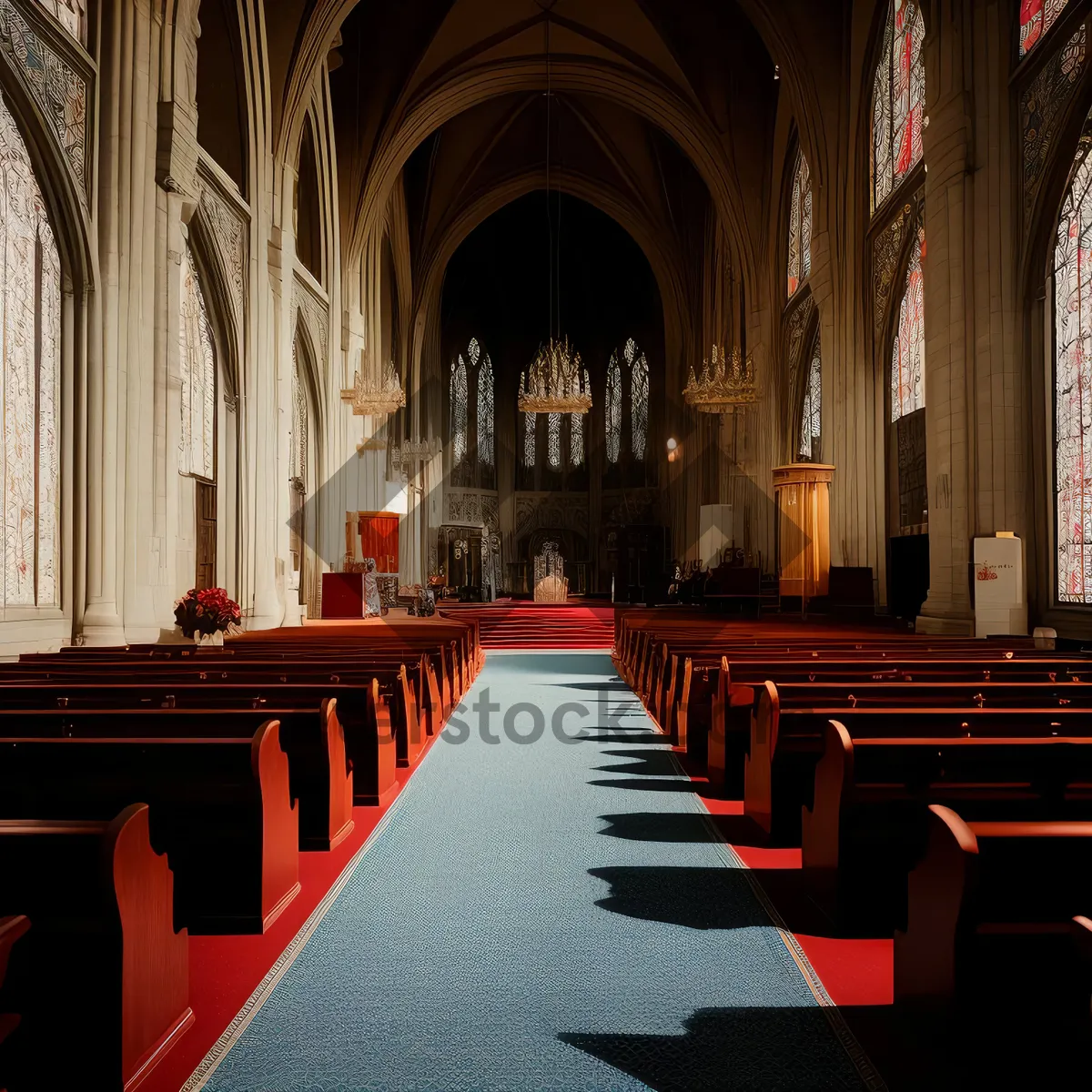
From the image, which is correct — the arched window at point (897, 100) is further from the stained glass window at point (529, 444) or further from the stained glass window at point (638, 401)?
the stained glass window at point (529, 444)

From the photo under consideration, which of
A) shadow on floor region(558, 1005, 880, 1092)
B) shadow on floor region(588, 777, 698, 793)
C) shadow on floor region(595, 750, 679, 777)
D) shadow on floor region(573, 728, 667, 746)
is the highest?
shadow on floor region(558, 1005, 880, 1092)

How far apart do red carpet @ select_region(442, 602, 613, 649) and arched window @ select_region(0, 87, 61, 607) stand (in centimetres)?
887

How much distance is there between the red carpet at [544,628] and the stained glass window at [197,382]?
6.13m

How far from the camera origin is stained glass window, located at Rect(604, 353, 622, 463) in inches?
1294

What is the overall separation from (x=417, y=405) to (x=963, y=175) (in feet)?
62.1

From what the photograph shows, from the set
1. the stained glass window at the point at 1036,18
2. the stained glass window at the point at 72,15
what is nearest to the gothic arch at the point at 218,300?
the stained glass window at the point at 72,15

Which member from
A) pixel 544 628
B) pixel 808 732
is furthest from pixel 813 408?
pixel 808 732

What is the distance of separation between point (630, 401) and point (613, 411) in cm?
74

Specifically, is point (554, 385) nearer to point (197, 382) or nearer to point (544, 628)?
point (544, 628)

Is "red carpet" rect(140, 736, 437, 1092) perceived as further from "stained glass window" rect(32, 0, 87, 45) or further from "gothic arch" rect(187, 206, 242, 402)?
"gothic arch" rect(187, 206, 242, 402)

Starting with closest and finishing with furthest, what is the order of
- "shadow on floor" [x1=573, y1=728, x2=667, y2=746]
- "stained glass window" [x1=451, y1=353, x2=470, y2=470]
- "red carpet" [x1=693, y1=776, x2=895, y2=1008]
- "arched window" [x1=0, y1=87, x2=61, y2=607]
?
1. "red carpet" [x1=693, y1=776, x2=895, y2=1008]
2. "shadow on floor" [x1=573, y1=728, x2=667, y2=746]
3. "arched window" [x1=0, y1=87, x2=61, y2=607]
4. "stained glass window" [x1=451, y1=353, x2=470, y2=470]

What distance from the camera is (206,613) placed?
859cm

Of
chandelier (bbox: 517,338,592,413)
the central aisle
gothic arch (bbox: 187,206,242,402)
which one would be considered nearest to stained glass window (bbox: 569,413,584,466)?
chandelier (bbox: 517,338,592,413)

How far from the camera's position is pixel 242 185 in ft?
44.8
